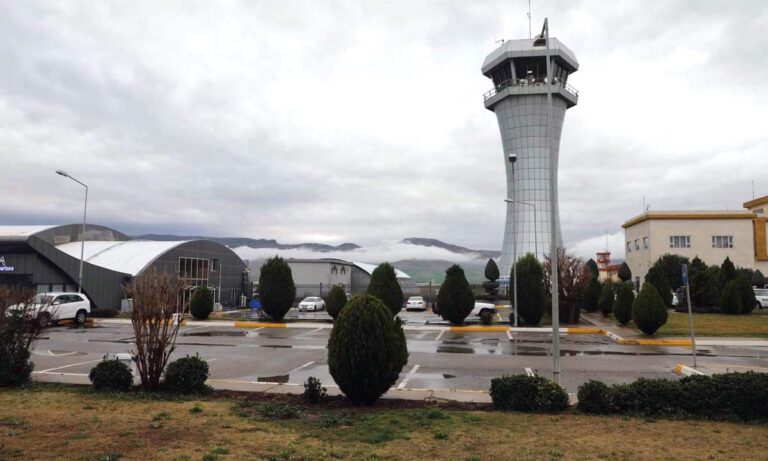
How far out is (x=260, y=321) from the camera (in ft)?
101

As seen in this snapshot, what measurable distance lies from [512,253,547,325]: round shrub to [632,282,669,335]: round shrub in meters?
6.05

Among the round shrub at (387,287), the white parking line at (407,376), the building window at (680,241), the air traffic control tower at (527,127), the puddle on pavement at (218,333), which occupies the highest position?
the air traffic control tower at (527,127)

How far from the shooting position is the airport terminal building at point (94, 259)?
131ft

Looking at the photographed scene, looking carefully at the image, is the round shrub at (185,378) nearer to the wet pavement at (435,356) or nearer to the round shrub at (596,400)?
the wet pavement at (435,356)

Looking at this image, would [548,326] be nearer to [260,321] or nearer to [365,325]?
[260,321]

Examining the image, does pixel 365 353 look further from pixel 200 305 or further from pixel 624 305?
pixel 200 305

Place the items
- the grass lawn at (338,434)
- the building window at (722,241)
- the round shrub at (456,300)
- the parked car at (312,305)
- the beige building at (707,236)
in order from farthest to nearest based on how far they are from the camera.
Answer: the building window at (722,241)
the beige building at (707,236)
the parked car at (312,305)
the round shrub at (456,300)
the grass lawn at (338,434)

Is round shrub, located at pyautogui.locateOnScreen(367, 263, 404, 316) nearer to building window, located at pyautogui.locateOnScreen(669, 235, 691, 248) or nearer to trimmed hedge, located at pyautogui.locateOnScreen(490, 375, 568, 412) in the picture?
trimmed hedge, located at pyautogui.locateOnScreen(490, 375, 568, 412)

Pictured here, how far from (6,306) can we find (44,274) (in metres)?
33.9

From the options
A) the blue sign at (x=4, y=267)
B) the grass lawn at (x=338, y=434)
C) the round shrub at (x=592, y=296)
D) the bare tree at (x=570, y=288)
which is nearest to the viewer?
the grass lawn at (x=338, y=434)

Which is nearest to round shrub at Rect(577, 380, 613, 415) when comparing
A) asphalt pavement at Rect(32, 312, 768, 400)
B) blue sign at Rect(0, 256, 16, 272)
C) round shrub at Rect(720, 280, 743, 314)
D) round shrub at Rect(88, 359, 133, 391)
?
asphalt pavement at Rect(32, 312, 768, 400)

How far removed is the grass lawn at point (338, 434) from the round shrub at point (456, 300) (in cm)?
1966

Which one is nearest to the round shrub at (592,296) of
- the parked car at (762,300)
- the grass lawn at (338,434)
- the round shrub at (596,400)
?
the parked car at (762,300)

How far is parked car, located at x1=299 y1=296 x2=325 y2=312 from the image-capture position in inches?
1784
